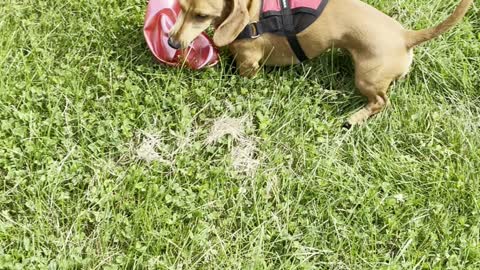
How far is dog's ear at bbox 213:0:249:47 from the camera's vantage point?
3.54 metres

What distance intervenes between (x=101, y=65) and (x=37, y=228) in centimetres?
115

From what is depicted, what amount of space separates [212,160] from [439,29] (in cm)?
155

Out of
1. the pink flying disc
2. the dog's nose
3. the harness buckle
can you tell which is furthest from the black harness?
the dog's nose

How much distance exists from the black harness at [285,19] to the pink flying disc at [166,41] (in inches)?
10.2

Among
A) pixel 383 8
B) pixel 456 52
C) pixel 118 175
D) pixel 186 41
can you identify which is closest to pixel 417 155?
pixel 456 52

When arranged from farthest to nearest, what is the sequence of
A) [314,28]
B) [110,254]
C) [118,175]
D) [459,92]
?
[459,92]
[314,28]
[118,175]
[110,254]

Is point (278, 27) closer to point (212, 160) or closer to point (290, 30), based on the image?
point (290, 30)

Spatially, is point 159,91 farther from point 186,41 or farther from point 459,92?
point 459,92

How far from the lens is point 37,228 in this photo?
320cm

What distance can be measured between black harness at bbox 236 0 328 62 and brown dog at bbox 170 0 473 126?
34 mm

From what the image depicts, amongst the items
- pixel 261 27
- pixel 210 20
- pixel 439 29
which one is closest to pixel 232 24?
pixel 210 20

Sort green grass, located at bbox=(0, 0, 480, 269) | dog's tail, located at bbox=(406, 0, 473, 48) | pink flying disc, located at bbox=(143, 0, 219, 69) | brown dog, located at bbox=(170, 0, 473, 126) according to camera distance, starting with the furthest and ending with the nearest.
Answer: pink flying disc, located at bbox=(143, 0, 219, 69) < brown dog, located at bbox=(170, 0, 473, 126) < dog's tail, located at bbox=(406, 0, 473, 48) < green grass, located at bbox=(0, 0, 480, 269)

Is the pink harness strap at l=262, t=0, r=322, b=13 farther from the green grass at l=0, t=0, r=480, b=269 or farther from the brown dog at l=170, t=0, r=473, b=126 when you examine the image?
the green grass at l=0, t=0, r=480, b=269

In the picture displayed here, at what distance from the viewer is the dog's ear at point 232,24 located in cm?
354
